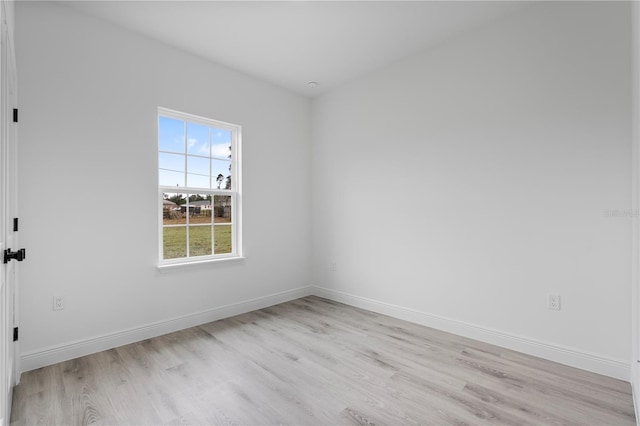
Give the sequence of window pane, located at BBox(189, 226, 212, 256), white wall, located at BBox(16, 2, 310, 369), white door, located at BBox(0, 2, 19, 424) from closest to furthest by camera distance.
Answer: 1. white door, located at BBox(0, 2, 19, 424)
2. white wall, located at BBox(16, 2, 310, 369)
3. window pane, located at BBox(189, 226, 212, 256)

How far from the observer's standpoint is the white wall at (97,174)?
7.94ft

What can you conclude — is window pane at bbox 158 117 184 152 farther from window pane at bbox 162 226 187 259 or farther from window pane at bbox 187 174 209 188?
window pane at bbox 162 226 187 259

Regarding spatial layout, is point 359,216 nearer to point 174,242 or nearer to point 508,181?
point 508,181

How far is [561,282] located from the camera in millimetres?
2498

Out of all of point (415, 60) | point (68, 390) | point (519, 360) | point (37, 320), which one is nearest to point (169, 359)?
point (68, 390)

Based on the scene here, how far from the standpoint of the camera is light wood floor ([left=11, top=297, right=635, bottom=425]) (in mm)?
1858

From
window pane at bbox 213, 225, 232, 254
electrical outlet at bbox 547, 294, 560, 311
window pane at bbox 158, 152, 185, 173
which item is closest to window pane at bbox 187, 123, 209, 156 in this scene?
window pane at bbox 158, 152, 185, 173

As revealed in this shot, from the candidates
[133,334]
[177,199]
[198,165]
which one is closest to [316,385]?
[133,334]

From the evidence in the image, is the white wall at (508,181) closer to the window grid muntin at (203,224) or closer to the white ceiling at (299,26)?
the white ceiling at (299,26)

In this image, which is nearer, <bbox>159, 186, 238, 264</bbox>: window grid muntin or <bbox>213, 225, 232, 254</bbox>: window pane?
<bbox>159, 186, 238, 264</bbox>: window grid muntin

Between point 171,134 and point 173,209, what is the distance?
31.0 inches

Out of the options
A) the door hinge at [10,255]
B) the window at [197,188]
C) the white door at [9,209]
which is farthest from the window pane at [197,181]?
the door hinge at [10,255]

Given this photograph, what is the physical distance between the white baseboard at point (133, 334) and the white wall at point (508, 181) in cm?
131

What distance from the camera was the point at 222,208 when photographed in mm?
3689
